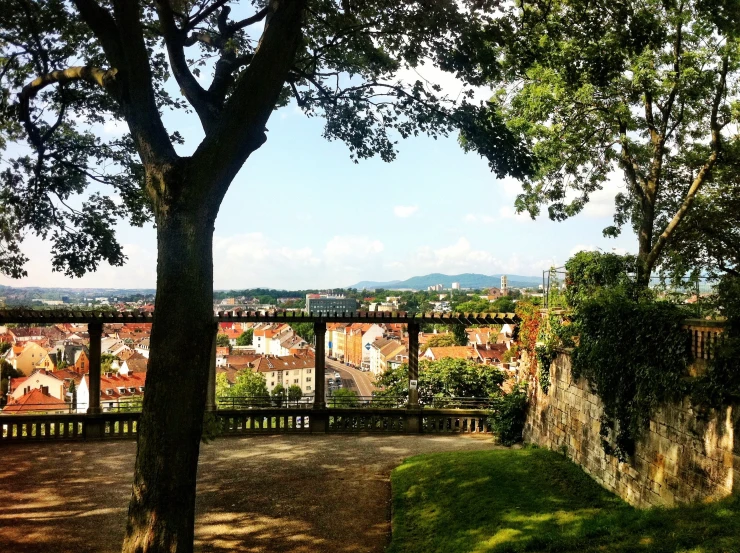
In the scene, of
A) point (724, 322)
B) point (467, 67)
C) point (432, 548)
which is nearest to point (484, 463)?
point (432, 548)

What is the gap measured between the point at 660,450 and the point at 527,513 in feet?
6.03

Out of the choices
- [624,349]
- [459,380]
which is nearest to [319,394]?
[459,380]

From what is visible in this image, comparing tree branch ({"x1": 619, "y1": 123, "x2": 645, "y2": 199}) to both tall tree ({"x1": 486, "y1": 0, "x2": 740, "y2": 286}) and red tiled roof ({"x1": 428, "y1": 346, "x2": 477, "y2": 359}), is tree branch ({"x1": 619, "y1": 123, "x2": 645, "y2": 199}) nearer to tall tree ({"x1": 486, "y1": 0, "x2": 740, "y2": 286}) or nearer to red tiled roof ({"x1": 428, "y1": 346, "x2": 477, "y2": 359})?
tall tree ({"x1": 486, "y1": 0, "x2": 740, "y2": 286})

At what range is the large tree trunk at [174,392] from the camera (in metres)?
3.70

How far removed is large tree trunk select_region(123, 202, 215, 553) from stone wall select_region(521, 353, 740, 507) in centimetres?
506

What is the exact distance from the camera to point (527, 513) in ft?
22.0

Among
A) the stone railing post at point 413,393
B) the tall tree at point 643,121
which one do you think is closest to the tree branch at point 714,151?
the tall tree at point 643,121

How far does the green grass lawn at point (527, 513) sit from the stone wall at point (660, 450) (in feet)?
0.92

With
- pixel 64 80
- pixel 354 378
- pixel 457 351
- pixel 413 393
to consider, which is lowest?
pixel 354 378

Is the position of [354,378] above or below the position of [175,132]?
below

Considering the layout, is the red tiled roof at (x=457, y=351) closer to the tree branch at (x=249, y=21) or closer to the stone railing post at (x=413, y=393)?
the stone railing post at (x=413, y=393)

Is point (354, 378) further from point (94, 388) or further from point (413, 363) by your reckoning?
point (94, 388)

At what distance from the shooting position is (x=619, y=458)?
285 inches

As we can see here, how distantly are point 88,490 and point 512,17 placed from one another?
31.9 feet
